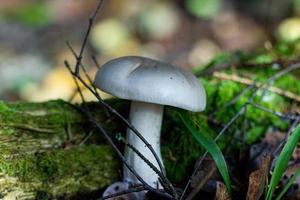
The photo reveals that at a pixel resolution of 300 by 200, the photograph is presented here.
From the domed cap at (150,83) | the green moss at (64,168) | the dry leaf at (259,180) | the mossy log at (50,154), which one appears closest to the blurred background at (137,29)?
the mossy log at (50,154)

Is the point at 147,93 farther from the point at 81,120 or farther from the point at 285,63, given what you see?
the point at 285,63

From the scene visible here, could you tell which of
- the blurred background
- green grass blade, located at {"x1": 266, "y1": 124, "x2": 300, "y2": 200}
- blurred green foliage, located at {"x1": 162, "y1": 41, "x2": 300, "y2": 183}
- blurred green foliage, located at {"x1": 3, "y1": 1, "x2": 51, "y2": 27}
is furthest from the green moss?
blurred green foliage, located at {"x1": 3, "y1": 1, "x2": 51, "y2": 27}

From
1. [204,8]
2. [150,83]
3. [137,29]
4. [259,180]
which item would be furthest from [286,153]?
[204,8]

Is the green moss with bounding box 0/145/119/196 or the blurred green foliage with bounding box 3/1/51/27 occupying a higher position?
the blurred green foliage with bounding box 3/1/51/27

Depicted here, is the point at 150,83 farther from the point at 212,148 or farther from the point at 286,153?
the point at 286,153

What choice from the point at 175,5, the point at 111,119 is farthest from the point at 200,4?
the point at 111,119

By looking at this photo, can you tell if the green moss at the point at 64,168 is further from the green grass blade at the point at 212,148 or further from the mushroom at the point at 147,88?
the green grass blade at the point at 212,148

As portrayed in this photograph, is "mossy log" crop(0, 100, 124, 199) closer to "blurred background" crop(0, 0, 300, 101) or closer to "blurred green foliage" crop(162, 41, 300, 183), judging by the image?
"blurred green foliage" crop(162, 41, 300, 183)
